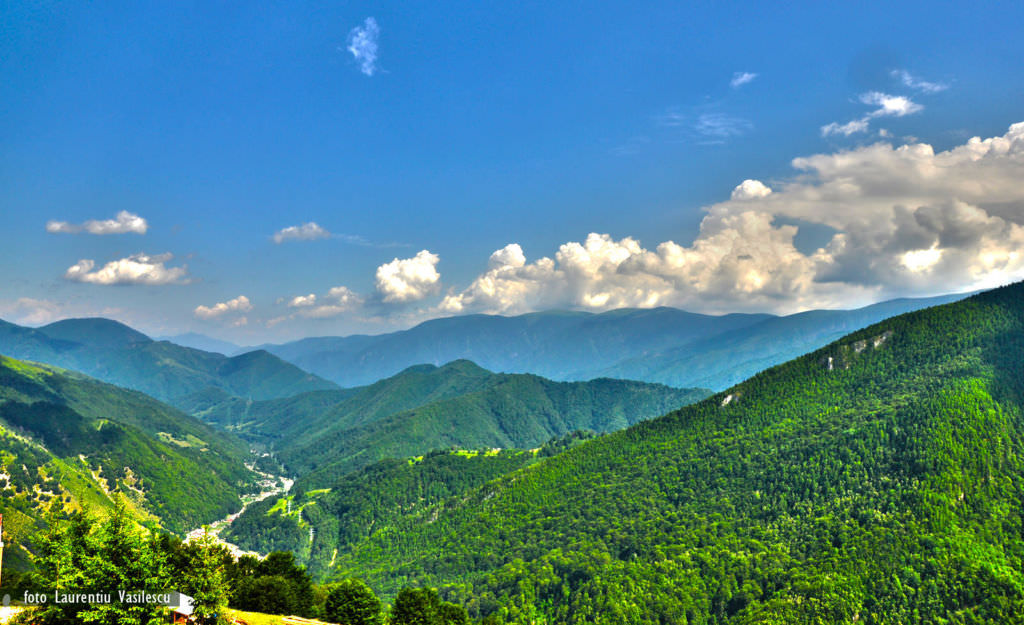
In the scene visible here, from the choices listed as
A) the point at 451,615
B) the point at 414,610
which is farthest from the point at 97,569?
the point at 451,615

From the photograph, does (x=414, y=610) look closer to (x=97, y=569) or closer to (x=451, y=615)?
(x=451, y=615)

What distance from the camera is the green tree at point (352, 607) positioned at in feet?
324

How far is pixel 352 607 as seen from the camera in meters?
99.4

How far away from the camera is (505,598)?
613ft

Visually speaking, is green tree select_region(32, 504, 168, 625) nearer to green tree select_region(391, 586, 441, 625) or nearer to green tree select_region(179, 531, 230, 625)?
green tree select_region(179, 531, 230, 625)

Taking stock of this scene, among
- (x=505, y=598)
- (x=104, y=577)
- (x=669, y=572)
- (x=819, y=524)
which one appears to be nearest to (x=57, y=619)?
(x=104, y=577)

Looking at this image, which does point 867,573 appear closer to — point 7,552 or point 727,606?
point 727,606

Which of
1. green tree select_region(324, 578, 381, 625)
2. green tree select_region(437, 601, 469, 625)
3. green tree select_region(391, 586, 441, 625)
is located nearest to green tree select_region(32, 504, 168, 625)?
green tree select_region(324, 578, 381, 625)

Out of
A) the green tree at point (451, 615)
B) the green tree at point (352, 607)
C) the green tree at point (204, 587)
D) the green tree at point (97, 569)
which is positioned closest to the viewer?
the green tree at point (97, 569)

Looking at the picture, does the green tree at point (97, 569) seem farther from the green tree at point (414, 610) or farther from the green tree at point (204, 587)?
the green tree at point (414, 610)

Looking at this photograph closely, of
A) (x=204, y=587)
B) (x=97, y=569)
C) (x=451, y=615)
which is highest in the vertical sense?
(x=97, y=569)

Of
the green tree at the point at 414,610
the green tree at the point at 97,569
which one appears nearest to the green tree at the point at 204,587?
the green tree at the point at 97,569

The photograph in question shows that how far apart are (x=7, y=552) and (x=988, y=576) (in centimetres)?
28539

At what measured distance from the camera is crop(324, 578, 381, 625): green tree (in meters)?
98.8
